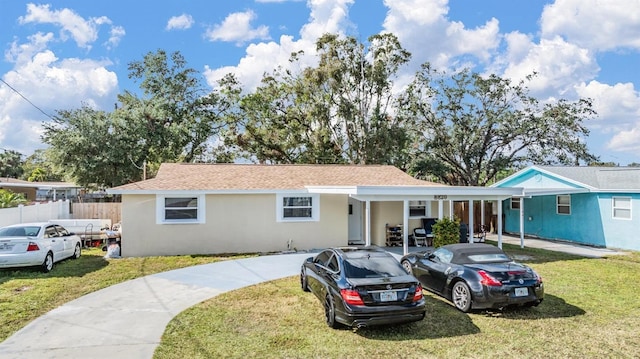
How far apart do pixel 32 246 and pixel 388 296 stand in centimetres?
1005

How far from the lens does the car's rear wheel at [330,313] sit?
697 cm

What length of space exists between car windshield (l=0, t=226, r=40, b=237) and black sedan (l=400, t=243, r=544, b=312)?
1087 cm

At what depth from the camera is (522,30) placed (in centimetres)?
2195

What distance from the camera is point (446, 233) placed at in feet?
47.0

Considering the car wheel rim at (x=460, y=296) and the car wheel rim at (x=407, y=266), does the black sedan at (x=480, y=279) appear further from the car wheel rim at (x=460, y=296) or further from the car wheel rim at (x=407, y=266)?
the car wheel rim at (x=407, y=266)

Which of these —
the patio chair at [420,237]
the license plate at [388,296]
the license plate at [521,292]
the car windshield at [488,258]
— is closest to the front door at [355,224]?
the patio chair at [420,237]

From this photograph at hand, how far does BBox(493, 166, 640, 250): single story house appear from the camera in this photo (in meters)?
17.5

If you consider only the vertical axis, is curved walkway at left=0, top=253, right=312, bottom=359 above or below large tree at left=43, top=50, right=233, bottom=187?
below

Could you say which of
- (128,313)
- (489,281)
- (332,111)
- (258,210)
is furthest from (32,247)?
(332,111)

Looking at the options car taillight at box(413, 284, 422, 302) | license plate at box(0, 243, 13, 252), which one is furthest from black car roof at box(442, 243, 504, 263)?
license plate at box(0, 243, 13, 252)

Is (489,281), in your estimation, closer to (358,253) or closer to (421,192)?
(358,253)

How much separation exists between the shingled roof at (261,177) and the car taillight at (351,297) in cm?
946

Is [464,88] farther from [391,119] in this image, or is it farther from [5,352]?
[5,352]

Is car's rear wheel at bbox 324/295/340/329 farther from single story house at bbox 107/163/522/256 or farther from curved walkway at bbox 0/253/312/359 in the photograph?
single story house at bbox 107/163/522/256
